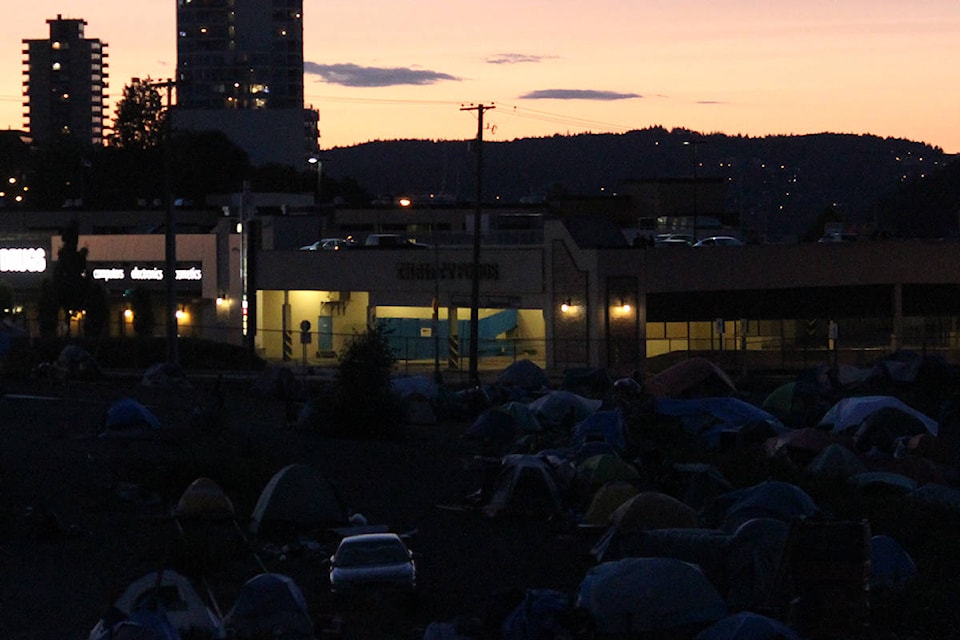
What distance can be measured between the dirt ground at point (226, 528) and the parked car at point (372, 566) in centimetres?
21

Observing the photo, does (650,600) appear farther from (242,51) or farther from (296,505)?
(242,51)

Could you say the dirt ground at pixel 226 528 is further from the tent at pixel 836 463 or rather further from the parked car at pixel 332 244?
the parked car at pixel 332 244

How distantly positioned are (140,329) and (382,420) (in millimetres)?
23706

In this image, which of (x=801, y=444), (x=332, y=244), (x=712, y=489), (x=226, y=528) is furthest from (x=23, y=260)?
(x=712, y=489)

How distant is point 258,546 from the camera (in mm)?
18984

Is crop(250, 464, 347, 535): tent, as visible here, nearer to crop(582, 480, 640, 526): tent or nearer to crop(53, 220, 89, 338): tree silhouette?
crop(582, 480, 640, 526): tent

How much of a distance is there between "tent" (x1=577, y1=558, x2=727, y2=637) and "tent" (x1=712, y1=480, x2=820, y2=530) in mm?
3802

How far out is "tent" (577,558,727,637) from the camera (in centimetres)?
1367

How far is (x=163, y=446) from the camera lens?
26391 millimetres

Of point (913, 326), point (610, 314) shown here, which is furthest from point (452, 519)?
point (913, 326)

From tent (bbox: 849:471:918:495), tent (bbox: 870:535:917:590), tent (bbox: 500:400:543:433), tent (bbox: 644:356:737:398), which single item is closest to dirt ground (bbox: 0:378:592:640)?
tent (bbox: 500:400:543:433)

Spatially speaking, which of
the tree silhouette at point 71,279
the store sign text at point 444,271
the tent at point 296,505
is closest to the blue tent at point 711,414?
the tent at point 296,505

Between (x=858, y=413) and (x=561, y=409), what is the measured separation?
20.8 feet

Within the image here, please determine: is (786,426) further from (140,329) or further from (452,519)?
(140,329)
